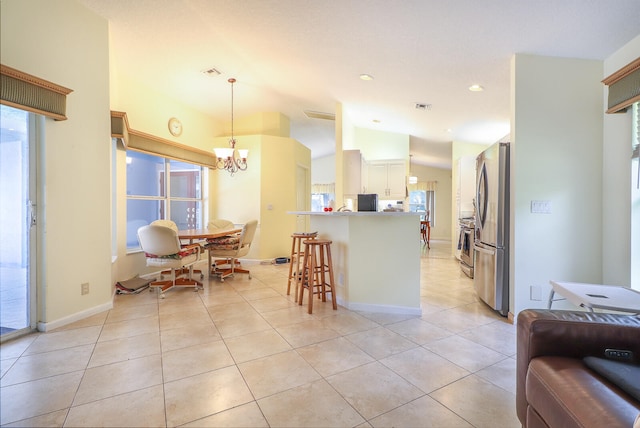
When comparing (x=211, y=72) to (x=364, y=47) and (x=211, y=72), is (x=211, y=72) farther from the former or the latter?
(x=364, y=47)

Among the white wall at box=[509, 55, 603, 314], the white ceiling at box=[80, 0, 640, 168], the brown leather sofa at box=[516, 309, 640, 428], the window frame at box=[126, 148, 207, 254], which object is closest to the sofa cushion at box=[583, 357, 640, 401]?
the brown leather sofa at box=[516, 309, 640, 428]

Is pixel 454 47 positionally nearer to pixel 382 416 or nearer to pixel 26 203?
pixel 382 416

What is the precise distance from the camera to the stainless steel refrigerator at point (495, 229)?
2762 millimetres

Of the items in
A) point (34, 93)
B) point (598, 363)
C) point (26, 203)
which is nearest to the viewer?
point (598, 363)

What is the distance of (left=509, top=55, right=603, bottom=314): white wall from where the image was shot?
2.57 meters

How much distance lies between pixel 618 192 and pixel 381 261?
2.05 m

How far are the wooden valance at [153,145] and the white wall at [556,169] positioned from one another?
162 inches

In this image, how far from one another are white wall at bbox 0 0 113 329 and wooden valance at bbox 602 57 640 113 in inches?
174

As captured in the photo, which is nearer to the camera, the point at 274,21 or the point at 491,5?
the point at 491,5

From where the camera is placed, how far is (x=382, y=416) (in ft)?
A: 4.79

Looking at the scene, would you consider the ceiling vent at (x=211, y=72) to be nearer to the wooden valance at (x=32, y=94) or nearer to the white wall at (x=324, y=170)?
the wooden valance at (x=32, y=94)

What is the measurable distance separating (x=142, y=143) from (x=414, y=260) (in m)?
3.95

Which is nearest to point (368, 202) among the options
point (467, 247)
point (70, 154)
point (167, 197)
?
point (467, 247)

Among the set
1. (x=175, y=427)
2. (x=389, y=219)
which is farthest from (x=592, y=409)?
(x=389, y=219)
